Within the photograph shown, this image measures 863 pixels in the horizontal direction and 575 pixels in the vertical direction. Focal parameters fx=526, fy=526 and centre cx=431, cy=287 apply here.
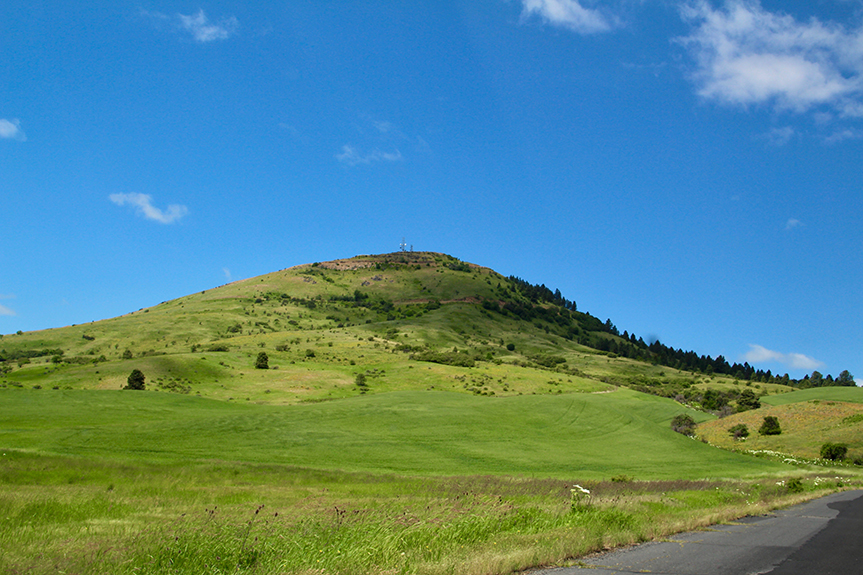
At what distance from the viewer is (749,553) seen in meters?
12.4

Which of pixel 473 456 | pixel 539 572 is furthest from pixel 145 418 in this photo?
pixel 539 572

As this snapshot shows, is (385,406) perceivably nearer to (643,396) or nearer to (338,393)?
(338,393)

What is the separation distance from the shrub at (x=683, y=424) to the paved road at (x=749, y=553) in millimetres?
70213

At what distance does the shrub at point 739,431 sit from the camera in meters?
74.4

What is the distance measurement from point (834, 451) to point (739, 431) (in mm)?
17853

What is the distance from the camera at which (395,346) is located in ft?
461


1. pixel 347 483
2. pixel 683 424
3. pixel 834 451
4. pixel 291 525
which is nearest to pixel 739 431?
pixel 683 424

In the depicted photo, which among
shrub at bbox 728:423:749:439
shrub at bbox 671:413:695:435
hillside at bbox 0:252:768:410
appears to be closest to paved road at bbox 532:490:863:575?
shrub at bbox 728:423:749:439

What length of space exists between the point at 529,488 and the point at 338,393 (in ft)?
203

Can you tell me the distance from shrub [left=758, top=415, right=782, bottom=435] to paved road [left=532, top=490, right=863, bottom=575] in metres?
63.3

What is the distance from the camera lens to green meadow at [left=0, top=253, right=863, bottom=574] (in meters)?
11.5

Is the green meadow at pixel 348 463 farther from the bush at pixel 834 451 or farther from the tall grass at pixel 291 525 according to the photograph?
the bush at pixel 834 451

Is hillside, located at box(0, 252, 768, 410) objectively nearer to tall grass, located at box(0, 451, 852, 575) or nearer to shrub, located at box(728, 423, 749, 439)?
shrub, located at box(728, 423, 749, 439)

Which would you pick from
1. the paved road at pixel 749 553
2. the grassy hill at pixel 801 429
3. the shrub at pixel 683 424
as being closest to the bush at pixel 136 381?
the paved road at pixel 749 553
